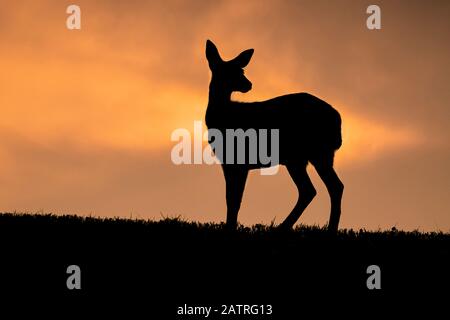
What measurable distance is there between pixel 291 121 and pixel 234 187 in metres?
1.56

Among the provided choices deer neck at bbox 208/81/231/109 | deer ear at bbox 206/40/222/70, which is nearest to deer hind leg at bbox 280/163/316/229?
deer neck at bbox 208/81/231/109

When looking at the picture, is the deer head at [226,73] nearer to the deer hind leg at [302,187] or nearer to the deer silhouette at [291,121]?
the deer silhouette at [291,121]

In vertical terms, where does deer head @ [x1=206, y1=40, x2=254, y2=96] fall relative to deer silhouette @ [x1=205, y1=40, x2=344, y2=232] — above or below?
above

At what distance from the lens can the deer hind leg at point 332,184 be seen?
38.9ft

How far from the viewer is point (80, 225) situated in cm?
1059

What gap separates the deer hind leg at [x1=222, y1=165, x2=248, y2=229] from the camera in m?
11.4

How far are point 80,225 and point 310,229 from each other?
11.1 ft

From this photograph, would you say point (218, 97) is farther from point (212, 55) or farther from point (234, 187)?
point (234, 187)

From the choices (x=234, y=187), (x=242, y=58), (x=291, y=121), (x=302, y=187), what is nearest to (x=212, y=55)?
(x=242, y=58)

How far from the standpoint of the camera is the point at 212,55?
485 inches

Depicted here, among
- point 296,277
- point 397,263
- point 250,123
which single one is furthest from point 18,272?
point 250,123

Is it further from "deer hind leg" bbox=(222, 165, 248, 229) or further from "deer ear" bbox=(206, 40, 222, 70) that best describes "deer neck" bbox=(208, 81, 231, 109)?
"deer hind leg" bbox=(222, 165, 248, 229)

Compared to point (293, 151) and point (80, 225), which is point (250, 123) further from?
point (80, 225)
